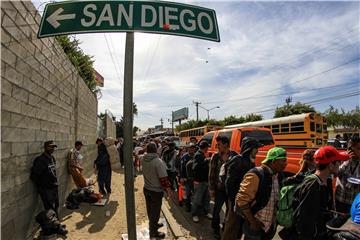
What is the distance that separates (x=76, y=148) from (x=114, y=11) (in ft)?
21.9

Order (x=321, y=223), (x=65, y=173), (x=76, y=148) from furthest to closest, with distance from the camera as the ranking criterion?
(x=76, y=148) < (x=65, y=173) < (x=321, y=223)

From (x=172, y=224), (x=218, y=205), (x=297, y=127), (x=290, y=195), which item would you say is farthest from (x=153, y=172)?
(x=297, y=127)

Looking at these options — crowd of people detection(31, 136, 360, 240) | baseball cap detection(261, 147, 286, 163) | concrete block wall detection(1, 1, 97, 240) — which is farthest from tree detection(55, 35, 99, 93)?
baseball cap detection(261, 147, 286, 163)

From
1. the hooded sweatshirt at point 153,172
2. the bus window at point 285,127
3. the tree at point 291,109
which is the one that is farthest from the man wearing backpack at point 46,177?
the tree at point 291,109

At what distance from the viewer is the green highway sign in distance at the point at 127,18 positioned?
10.1 ft

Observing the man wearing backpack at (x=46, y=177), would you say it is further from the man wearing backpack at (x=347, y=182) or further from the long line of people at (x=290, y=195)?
the man wearing backpack at (x=347, y=182)

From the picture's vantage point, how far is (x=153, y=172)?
5996 millimetres

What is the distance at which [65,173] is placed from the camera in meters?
8.55

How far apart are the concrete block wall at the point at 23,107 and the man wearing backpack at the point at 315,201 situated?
364 centimetres

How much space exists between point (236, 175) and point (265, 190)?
104 cm

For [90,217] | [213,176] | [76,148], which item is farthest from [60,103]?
[213,176]

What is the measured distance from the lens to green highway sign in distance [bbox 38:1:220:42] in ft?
10.1

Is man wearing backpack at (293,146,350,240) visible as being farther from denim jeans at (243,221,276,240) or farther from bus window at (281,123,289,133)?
bus window at (281,123,289,133)

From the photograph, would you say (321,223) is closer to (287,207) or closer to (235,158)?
(287,207)
